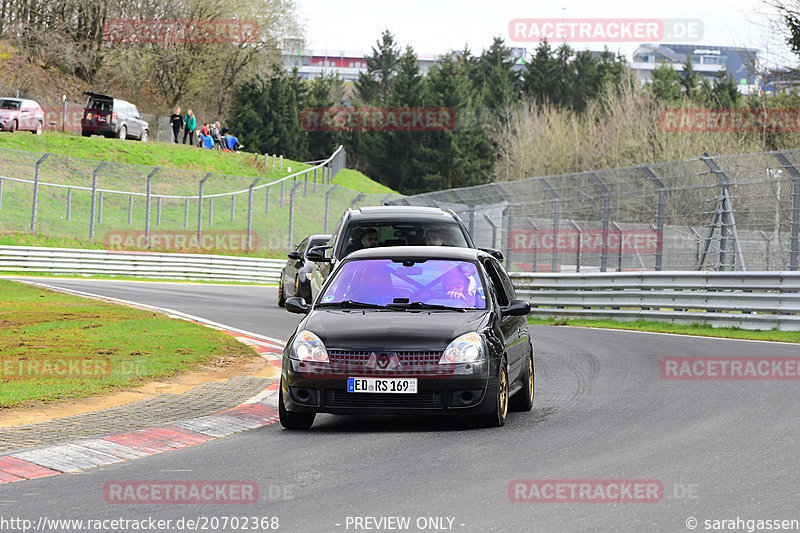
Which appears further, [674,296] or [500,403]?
[674,296]

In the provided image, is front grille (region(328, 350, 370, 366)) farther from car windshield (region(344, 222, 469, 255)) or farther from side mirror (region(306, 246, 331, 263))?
car windshield (region(344, 222, 469, 255))

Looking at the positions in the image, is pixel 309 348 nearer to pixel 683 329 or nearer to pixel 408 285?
pixel 408 285

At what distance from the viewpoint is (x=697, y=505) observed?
646cm

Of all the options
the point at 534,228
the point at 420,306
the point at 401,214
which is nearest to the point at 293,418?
the point at 420,306

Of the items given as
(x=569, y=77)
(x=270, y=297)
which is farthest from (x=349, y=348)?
(x=569, y=77)

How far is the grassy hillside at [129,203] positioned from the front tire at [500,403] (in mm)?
29078

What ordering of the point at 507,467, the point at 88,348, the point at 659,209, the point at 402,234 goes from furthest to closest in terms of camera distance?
the point at 659,209 → the point at 402,234 → the point at 88,348 → the point at 507,467

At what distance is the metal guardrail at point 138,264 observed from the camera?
34938 mm

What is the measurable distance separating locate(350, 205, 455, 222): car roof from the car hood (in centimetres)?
548

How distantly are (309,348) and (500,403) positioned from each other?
1.56 metres

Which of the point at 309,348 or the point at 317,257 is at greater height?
the point at 317,257

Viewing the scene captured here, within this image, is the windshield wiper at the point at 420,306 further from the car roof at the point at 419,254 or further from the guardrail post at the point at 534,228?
the guardrail post at the point at 534,228

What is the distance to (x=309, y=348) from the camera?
9281mm

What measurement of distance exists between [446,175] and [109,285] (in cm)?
6121
